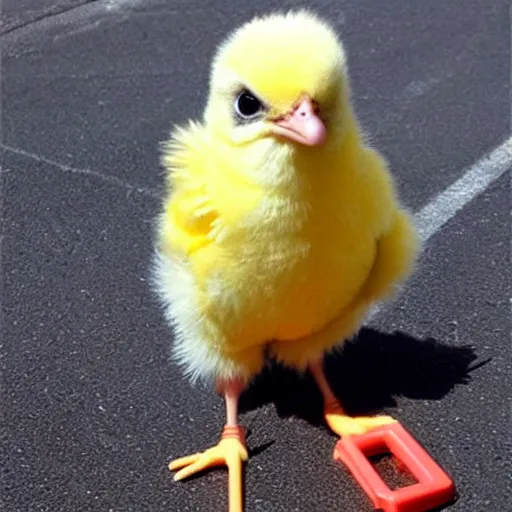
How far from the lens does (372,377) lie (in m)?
2.68

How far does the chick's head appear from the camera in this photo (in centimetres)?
197

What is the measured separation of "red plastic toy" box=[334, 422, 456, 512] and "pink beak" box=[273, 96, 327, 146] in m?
0.82

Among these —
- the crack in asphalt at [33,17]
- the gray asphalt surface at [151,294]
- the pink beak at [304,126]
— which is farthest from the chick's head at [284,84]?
the crack in asphalt at [33,17]

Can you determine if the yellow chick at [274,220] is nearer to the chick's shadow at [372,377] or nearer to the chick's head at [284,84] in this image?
the chick's head at [284,84]

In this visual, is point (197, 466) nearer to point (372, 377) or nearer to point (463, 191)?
point (372, 377)

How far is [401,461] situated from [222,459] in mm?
427

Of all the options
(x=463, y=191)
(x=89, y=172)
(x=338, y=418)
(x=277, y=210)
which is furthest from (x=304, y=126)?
(x=89, y=172)

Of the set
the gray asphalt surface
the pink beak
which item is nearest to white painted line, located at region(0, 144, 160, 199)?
the gray asphalt surface

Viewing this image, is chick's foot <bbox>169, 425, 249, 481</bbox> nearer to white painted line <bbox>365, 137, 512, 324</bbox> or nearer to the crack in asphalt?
white painted line <bbox>365, 137, 512, 324</bbox>

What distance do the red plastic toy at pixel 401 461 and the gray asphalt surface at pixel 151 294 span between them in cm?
4

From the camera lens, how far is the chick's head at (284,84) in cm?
197

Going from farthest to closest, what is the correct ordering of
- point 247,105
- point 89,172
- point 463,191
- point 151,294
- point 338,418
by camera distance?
point 89,172, point 463,191, point 151,294, point 338,418, point 247,105

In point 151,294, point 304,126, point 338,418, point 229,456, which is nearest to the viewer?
point 304,126

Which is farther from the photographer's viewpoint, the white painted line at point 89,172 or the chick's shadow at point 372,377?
the white painted line at point 89,172
